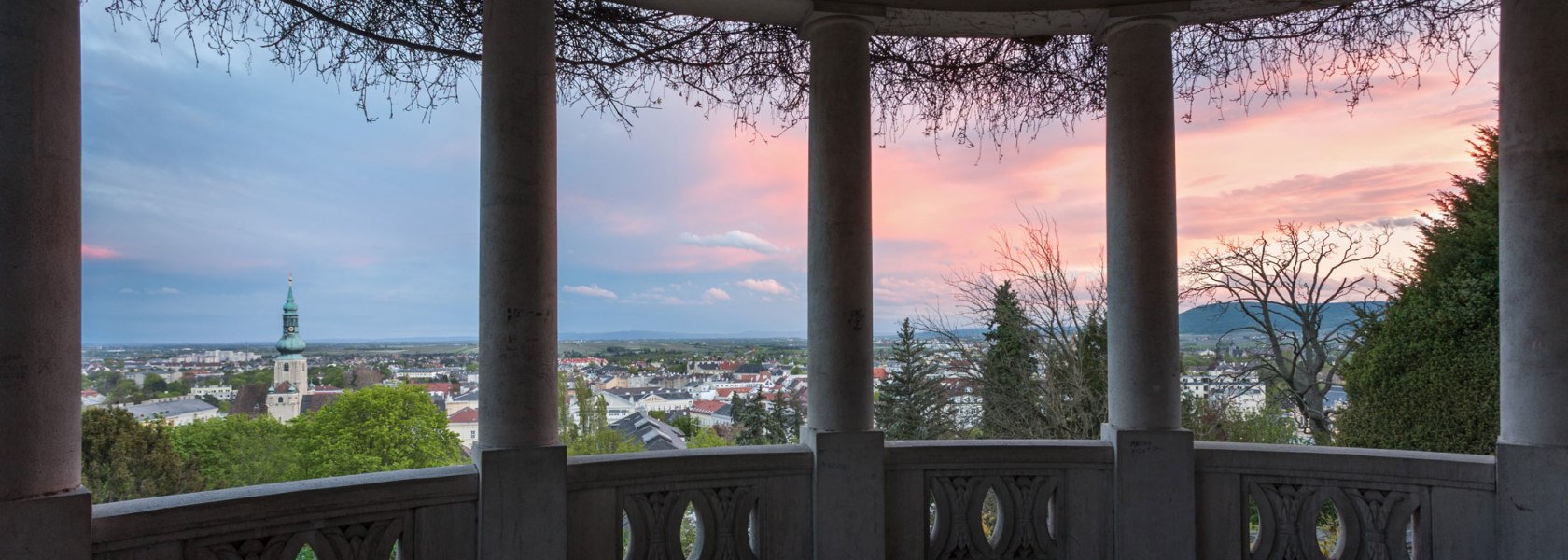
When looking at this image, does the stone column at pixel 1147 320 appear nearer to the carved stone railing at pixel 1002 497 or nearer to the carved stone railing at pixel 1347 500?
the carved stone railing at pixel 1002 497

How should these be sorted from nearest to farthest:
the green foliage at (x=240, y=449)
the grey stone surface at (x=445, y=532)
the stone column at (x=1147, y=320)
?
the grey stone surface at (x=445, y=532) < the stone column at (x=1147, y=320) < the green foliage at (x=240, y=449)

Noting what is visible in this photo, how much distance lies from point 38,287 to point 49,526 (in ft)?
4.31

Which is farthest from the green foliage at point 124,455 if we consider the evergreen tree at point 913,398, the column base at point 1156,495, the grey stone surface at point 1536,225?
the evergreen tree at point 913,398

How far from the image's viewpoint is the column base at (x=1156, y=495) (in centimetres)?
734

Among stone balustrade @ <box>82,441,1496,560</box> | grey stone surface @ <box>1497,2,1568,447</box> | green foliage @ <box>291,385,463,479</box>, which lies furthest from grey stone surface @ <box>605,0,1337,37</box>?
green foliage @ <box>291,385,463,479</box>

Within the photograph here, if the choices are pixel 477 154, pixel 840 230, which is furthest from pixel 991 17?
pixel 477 154

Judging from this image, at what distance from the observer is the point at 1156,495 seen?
7375mm

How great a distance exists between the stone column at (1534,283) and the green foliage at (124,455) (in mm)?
15248

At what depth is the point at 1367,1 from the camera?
8.25 meters

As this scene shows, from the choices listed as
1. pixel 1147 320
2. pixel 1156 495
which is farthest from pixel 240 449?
pixel 1147 320

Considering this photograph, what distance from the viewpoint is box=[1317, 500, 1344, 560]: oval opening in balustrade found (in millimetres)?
7148

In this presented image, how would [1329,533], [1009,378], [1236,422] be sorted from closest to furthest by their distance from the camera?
[1329,533], [1236,422], [1009,378]

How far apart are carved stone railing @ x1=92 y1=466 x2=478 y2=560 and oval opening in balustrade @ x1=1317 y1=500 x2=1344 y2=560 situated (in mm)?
7398

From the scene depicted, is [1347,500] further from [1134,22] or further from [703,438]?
[703,438]
